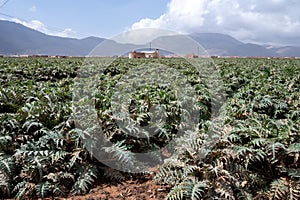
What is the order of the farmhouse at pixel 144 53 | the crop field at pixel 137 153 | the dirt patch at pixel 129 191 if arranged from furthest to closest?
the farmhouse at pixel 144 53
the dirt patch at pixel 129 191
the crop field at pixel 137 153

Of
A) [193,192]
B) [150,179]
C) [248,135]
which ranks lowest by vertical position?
[150,179]

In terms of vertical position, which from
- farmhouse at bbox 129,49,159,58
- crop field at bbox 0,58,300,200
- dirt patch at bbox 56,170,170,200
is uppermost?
farmhouse at bbox 129,49,159,58

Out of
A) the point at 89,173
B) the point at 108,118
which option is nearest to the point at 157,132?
the point at 108,118


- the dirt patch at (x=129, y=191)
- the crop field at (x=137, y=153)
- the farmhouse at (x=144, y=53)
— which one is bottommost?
the dirt patch at (x=129, y=191)

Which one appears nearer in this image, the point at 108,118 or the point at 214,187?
the point at 214,187

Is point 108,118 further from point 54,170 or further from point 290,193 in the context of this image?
point 290,193

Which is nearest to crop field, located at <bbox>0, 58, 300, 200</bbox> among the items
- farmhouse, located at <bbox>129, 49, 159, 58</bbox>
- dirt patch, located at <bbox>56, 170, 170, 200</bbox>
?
dirt patch, located at <bbox>56, 170, 170, 200</bbox>

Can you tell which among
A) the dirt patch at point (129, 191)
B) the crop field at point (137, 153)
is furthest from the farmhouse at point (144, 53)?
the dirt patch at point (129, 191)

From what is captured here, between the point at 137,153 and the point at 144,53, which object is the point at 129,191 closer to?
the point at 137,153

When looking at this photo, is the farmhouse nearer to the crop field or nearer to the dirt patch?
the crop field

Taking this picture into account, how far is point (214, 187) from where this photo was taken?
282 centimetres

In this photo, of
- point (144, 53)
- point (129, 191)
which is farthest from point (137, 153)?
point (144, 53)

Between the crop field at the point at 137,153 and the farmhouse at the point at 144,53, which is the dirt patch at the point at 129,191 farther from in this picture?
the farmhouse at the point at 144,53

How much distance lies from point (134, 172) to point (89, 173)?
2.00ft
